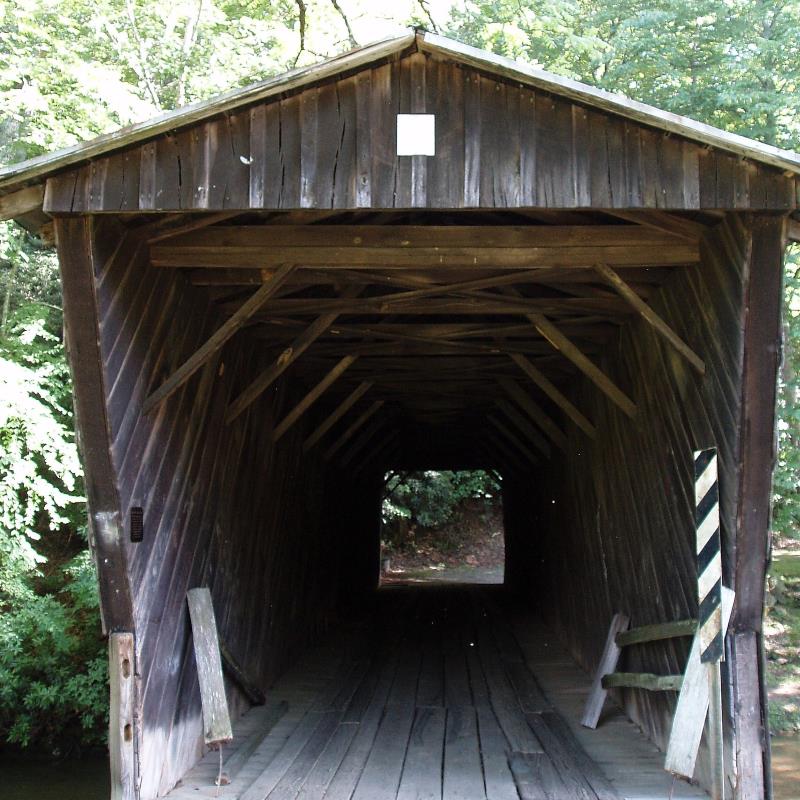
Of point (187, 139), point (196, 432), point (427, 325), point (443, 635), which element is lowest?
point (443, 635)

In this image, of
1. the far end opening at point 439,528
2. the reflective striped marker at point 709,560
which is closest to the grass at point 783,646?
the reflective striped marker at point 709,560

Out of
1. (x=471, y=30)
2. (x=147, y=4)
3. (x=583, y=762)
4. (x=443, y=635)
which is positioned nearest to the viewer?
(x=583, y=762)

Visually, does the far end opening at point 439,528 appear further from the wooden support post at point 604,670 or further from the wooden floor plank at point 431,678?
the wooden support post at point 604,670

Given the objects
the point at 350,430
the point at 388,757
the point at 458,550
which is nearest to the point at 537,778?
the point at 388,757

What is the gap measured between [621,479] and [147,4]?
11.7 meters

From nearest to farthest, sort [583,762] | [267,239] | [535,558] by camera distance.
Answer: [267,239]
[583,762]
[535,558]

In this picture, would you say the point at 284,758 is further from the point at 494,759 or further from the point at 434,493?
the point at 434,493

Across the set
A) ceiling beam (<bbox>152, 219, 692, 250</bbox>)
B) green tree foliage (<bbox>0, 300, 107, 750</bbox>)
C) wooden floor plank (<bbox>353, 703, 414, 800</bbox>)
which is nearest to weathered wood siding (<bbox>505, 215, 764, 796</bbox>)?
ceiling beam (<bbox>152, 219, 692, 250</bbox>)

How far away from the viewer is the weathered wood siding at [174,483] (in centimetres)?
427

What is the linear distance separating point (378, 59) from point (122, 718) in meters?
3.13

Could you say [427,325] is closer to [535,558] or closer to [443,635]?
[443,635]

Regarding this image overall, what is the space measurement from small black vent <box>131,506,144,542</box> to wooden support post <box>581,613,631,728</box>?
131 inches

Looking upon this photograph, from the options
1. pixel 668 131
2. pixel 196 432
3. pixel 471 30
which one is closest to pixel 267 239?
pixel 196 432

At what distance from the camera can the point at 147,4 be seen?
47.3 ft
